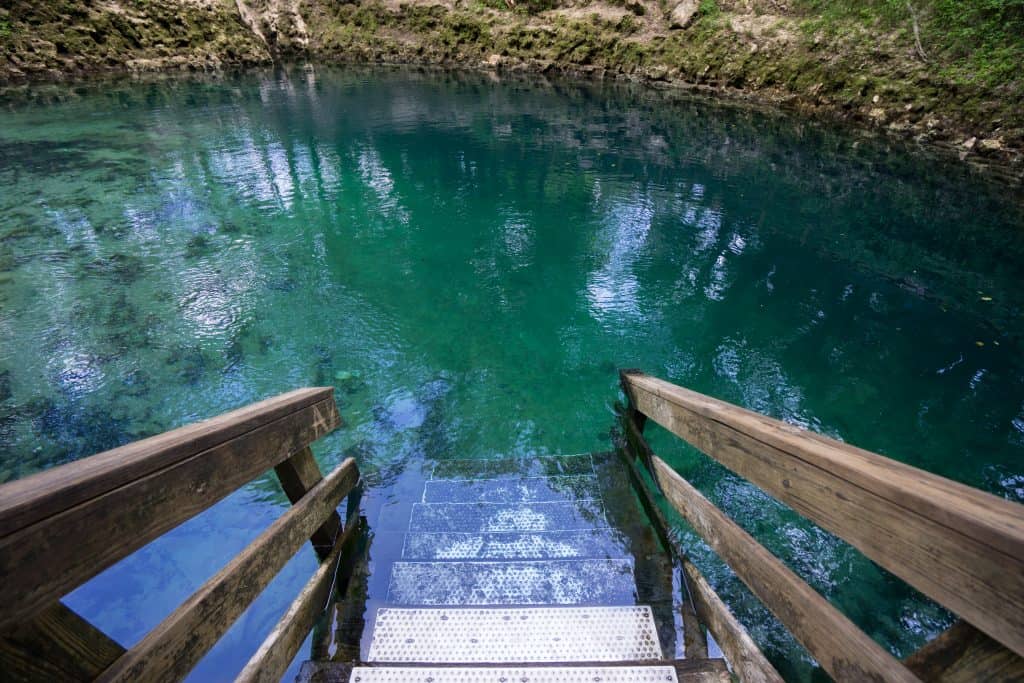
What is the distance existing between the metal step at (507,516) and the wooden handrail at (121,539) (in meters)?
1.46

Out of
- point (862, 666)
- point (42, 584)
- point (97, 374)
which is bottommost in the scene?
point (97, 374)

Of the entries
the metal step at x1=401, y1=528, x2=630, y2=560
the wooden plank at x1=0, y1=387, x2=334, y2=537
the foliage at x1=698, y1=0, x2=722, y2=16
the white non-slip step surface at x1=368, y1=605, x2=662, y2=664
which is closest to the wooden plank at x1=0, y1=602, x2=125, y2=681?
the wooden plank at x1=0, y1=387, x2=334, y2=537

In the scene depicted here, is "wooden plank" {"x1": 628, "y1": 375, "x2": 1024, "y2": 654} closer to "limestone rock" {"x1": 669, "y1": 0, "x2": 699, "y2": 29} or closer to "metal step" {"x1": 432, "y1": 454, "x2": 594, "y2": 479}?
"metal step" {"x1": 432, "y1": 454, "x2": 594, "y2": 479}

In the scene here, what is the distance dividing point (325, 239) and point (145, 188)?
5039 mm

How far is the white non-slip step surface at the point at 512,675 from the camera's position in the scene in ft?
5.77

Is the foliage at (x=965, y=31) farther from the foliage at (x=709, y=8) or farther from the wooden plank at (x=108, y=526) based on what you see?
the wooden plank at (x=108, y=526)

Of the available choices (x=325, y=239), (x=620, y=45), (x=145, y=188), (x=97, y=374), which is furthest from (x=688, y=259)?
(x=620, y=45)

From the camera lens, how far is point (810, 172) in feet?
42.0

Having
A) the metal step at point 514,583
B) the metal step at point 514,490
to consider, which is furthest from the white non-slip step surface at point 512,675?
the metal step at point 514,490

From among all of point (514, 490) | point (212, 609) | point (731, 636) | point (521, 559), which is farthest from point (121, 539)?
point (514, 490)

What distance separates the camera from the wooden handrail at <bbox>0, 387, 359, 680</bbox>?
0.88 metres

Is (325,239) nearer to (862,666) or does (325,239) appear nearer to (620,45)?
(862,666)

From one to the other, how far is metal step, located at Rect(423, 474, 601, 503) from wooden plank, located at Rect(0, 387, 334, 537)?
207 centimetres

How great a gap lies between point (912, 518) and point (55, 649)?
5.67 feet
